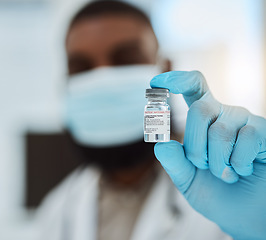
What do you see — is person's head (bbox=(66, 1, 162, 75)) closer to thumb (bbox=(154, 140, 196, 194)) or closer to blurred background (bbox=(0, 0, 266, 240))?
blurred background (bbox=(0, 0, 266, 240))

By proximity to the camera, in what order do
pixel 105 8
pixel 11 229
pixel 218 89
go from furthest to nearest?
pixel 11 229 < pixel 218 89 < pixel 105 8

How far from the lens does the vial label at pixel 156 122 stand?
1.77 ft

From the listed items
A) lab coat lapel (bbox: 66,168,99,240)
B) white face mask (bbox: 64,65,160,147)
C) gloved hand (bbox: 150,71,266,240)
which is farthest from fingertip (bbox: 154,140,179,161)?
lab coat lapel (bbox: 66,168,99,240)

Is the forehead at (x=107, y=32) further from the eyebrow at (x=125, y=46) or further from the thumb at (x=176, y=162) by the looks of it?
the thumb at (x=176, y=162)

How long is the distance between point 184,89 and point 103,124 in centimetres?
71

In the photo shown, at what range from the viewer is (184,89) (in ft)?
2.05

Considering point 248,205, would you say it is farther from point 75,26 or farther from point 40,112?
point 40,112

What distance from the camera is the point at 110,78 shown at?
50.5 inches

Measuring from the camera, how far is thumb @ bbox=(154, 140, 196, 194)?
0.60m

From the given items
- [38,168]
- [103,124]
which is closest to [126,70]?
[103,124]

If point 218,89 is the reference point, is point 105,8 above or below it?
above

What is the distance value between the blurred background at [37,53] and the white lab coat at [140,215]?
48 centimetres

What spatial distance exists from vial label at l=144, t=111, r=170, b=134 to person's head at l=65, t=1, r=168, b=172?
2.24ft

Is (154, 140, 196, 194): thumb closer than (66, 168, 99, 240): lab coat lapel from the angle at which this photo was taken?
Yes
